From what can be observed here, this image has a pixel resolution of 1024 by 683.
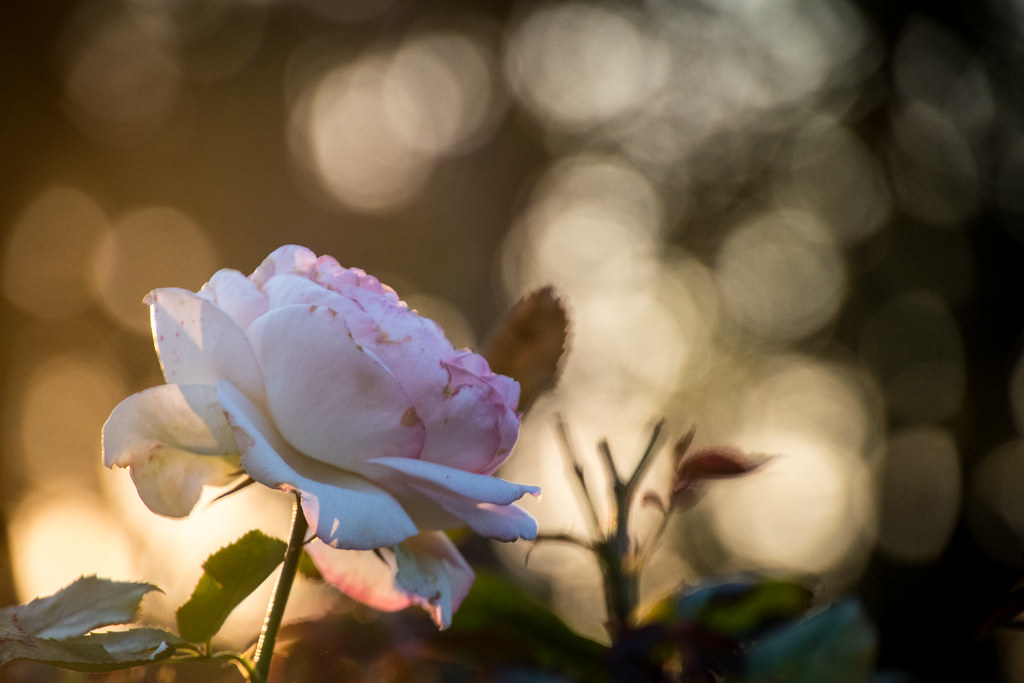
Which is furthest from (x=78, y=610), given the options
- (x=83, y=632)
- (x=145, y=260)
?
(x=145, y=260)

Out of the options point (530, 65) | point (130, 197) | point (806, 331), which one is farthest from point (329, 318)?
point (530, 65)

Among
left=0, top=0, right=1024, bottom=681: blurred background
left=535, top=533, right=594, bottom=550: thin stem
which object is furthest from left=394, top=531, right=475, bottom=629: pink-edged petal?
left=0, top=0, right=1024, bottom=681: blurred background

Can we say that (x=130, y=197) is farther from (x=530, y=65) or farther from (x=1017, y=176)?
(x=1017, y=176)

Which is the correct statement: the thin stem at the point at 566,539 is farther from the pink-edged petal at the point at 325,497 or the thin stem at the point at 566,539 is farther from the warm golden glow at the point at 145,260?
the warm golden glow at the point at 145,260

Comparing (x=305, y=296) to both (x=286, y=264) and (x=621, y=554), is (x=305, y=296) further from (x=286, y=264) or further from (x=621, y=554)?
(x=621, y=554)

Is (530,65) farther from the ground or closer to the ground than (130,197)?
closer to the ground

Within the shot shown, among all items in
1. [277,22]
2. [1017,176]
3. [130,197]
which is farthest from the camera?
[277,22]

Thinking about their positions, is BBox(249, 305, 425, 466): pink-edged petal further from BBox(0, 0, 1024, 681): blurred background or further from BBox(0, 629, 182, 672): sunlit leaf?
BBox(0, 0, 1024, 681): blurred background
